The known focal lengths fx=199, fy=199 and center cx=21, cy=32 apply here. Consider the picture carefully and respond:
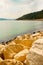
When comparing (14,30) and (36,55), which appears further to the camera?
(14,30)

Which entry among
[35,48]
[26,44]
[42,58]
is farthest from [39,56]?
[26,44]

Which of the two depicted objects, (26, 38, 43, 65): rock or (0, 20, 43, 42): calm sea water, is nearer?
(26, 38, 43, 65): rock

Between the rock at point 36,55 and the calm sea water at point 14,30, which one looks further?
the calm sea water at point 14,30

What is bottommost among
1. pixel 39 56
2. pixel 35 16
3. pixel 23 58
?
pixel 35 16

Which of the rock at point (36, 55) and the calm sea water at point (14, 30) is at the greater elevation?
the rock at point (36, 55)

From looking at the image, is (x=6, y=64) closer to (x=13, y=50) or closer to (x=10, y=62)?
(x=10, y=62)

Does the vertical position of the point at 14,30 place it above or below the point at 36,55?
below

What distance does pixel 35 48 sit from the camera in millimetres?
4238

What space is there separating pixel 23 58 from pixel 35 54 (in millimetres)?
965

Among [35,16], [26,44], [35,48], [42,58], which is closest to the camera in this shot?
[42,58]

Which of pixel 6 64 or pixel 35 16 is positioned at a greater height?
pixel 6 64

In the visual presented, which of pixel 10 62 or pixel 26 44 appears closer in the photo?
pixel 10 62

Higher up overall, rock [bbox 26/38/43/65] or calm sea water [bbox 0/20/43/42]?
rock [bbox 26/38/43/65]

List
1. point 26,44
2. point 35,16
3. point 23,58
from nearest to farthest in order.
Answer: point 23,58 < point 26,44 < point 35,16
